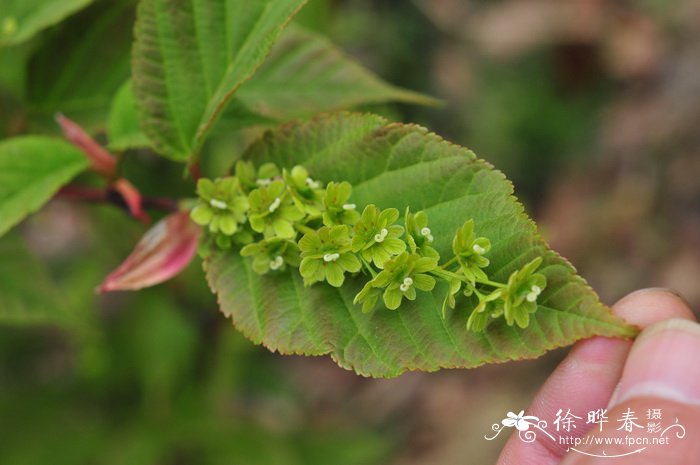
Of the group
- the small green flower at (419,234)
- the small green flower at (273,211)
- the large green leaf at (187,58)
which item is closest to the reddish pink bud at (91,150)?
the large green leaf at (187,58)

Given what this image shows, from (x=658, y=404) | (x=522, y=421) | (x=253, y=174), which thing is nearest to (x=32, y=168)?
(x=253, y=174)

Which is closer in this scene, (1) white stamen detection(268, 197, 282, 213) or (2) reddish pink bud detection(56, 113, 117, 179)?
(1) white stamen detection(268, 197, 282, 213)

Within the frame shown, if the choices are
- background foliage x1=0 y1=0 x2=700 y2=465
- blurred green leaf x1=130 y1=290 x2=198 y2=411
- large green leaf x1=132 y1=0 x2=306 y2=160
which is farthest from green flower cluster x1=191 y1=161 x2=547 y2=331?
blurred green leaf x1=130 y1=290 x2=198 y2=411

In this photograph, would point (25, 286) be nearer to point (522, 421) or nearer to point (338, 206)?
point (338, 206)

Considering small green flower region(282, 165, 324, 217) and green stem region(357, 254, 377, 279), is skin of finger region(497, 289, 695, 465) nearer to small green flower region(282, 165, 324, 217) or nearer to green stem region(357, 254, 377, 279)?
green stem region(357, 254, 377, 279)

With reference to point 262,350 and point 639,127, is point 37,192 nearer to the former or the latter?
point 262,350

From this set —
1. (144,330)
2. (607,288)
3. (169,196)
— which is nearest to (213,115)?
(169,196)
